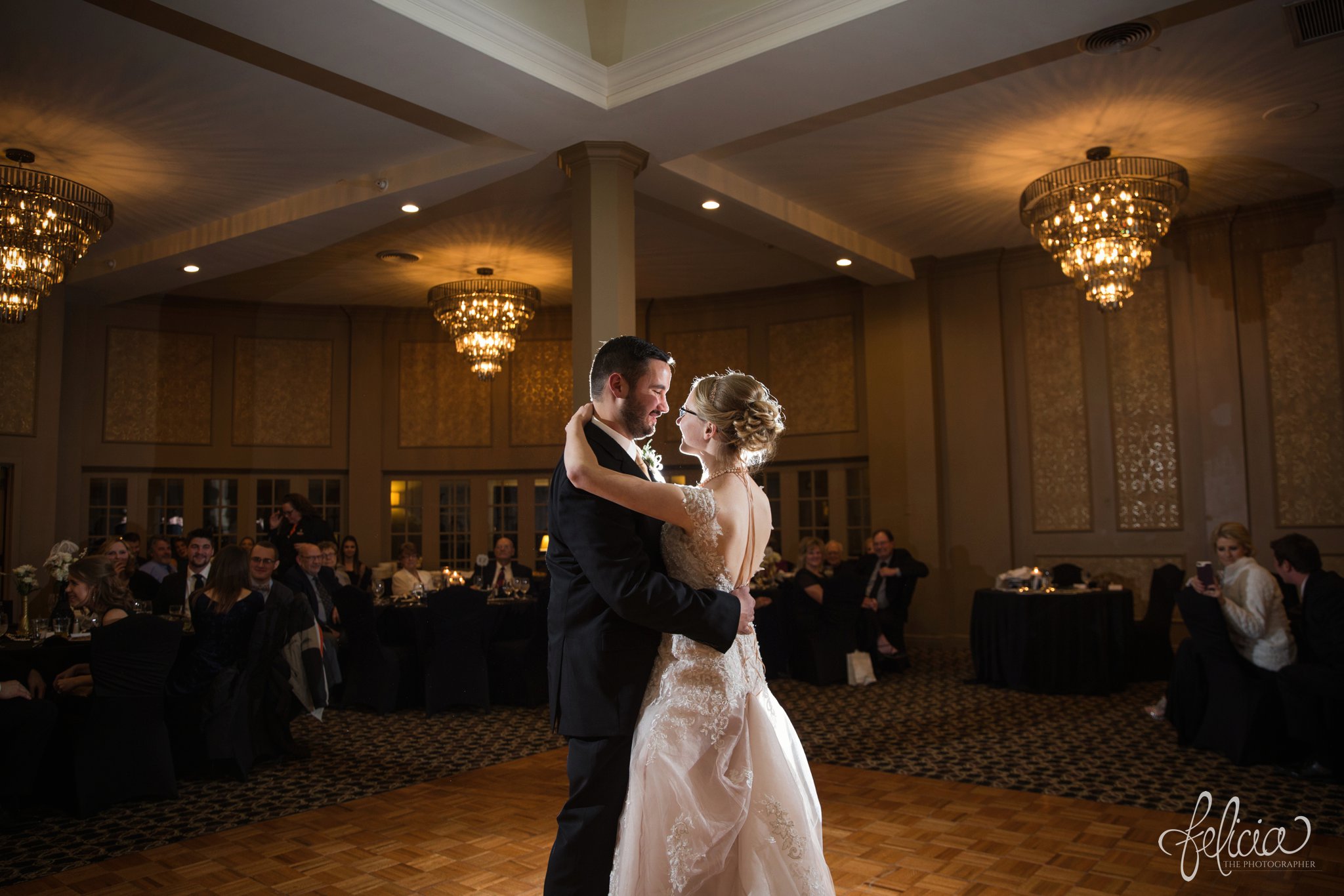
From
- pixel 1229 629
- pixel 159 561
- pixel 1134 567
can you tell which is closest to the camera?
pixel 1229 629

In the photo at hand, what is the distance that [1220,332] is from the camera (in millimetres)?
8703

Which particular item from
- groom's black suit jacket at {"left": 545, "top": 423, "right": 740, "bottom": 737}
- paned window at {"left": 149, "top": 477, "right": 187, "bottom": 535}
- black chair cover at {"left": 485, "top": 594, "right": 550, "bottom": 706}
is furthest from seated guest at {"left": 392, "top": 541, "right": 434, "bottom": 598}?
groom's black suit jacket at {"left": 545, "top": 423, "right": 740, "bottom": 737}

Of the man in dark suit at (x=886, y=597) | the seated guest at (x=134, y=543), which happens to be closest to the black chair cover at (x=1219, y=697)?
the man in dark suit at (x=886, y=597)

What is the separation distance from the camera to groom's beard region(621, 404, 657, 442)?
230 centimetres

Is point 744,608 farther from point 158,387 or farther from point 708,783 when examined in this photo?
point 158,387

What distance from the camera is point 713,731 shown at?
86.4 inches

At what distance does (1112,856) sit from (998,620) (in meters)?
4.12

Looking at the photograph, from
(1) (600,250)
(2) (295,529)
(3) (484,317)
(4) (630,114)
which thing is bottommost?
(2) (295,529)

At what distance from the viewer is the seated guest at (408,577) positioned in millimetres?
8234

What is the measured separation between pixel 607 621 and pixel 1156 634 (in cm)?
690

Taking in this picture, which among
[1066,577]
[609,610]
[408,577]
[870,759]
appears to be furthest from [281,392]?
[609,610]

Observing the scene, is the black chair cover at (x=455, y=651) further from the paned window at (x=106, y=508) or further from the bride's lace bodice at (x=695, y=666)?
the paned window at (x=106, y=508)

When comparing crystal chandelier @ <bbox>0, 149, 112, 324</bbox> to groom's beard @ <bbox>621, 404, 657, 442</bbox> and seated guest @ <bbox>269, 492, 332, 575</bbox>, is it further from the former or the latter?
groom's beard @ <bbox>621, 404, 657, 442</bbox>

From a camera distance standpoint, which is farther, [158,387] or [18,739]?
[158,387]
